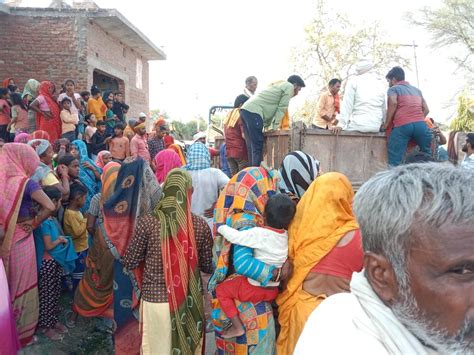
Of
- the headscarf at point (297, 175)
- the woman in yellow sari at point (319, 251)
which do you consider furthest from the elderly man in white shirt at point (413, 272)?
the headscarf at point (297, 175)

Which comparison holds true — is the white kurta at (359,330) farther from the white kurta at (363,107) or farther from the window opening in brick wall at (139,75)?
the window opening in brick wall at (139,75)

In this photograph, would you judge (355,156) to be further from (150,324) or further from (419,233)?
(419,233)

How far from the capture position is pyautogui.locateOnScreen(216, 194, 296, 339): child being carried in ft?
8.31

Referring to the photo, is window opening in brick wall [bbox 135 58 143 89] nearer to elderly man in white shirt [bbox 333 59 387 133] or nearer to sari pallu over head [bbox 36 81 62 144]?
sari pallu over head [bbox 36 81 62 144]

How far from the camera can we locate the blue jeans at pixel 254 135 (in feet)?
17.9

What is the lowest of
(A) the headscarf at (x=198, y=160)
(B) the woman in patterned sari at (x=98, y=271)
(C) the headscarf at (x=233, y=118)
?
(B) the woman in patterned sari at (x=98, y=271)

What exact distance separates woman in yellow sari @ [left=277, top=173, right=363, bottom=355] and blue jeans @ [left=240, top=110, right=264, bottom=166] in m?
2.87

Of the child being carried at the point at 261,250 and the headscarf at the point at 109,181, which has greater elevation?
the headscarf at the point at 109,181

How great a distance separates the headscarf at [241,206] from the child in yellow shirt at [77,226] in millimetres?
2123

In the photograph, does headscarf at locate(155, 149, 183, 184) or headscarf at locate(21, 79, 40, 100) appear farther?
headscarf at locate(21, 79, 40, 100)

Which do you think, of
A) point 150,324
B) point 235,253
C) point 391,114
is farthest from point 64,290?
point 391,114

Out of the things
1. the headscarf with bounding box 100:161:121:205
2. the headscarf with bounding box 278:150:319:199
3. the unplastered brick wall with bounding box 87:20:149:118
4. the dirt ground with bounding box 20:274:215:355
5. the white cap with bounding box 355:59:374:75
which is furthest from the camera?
the unplastered brick wall with bounding box 87:20:149:118

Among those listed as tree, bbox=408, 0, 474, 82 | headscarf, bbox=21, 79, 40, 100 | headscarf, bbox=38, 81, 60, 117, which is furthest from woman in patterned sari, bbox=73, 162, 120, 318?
tree, bbox=408, 0, 474, 82

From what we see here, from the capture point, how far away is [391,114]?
16.0ft
